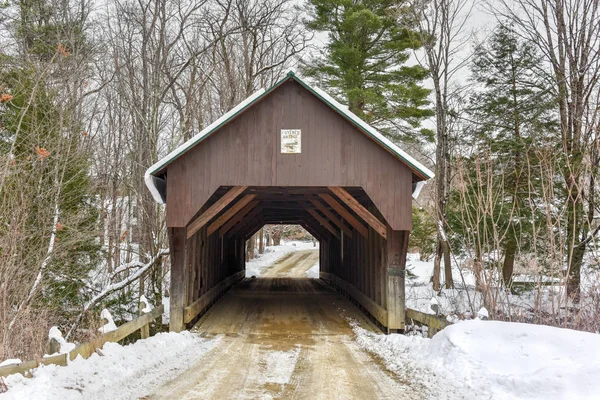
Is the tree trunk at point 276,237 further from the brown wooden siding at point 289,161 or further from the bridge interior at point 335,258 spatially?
the brown wooden siding at point 289,161

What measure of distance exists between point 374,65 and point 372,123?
2.05 meters

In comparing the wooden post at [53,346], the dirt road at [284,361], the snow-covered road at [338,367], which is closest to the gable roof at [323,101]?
the snow-covered road at [338,367]

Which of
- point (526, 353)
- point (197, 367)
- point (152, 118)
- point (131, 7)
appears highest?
point (131, 7)

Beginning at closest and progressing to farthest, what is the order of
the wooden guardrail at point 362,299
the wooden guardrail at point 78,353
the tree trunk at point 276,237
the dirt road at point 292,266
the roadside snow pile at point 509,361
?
the roadside snow pile at point 509,361 → the wooden guardrail at point 78,353 → the wooden guardrail at point 362,299 → the dirt road at point 292,266 → the tree trunk at point 276,237

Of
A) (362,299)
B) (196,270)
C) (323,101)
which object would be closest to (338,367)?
(323,101)

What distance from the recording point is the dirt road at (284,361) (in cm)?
507

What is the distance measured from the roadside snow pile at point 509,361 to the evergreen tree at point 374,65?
10757mm

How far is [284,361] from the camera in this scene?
650cm

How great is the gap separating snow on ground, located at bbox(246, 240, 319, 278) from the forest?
37.2ft

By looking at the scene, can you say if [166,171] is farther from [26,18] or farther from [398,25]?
[398,25]

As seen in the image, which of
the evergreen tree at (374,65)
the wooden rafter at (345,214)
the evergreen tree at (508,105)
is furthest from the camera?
the evergreen tree at (374,65)

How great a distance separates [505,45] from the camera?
43.8ft

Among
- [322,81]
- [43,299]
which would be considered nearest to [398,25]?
[322,81]

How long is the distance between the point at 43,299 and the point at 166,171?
3693 mm
